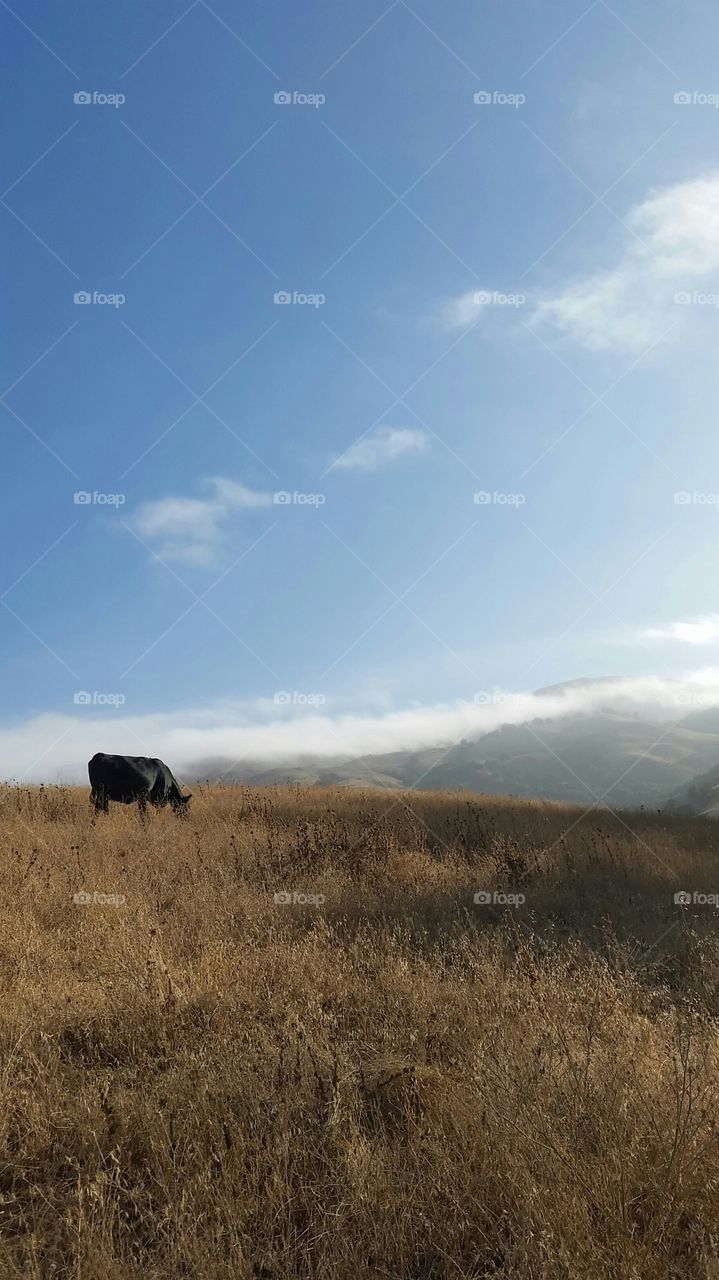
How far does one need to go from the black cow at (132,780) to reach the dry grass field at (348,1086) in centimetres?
902

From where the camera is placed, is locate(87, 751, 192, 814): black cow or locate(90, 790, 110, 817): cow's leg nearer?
locate(90, 790, 110, 817): cow's leg

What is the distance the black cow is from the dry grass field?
9.02 metres

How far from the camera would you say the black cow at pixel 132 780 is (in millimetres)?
18125

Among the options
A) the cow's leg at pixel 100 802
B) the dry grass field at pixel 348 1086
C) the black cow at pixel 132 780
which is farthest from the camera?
the black cow at pixel 132 780

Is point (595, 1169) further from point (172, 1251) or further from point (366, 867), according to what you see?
point (366, 867)

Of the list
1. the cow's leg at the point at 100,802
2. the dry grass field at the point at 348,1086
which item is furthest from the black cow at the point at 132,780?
the dry grass field at the point at 348,1086

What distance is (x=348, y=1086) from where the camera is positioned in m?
4.23

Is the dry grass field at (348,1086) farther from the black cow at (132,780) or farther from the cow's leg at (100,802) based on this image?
the black cow at (132,780)

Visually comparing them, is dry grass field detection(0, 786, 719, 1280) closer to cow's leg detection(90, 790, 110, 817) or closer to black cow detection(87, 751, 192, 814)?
cow's leg detection(90, 790, 110, 817)

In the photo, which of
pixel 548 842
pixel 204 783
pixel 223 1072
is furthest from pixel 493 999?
pixel 204 783

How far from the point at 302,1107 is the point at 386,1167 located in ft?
2.01

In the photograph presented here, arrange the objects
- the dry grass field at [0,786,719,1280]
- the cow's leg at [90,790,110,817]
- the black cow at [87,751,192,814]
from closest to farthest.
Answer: the dry grass field at [0,786,719,1280] < the cow's leg at [90,790,110,817] < the black cow at [87,751,192,814]

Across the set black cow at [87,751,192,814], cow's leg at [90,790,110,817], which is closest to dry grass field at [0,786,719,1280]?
cow's leg at [90,790,110,817]

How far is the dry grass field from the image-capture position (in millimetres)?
3164
